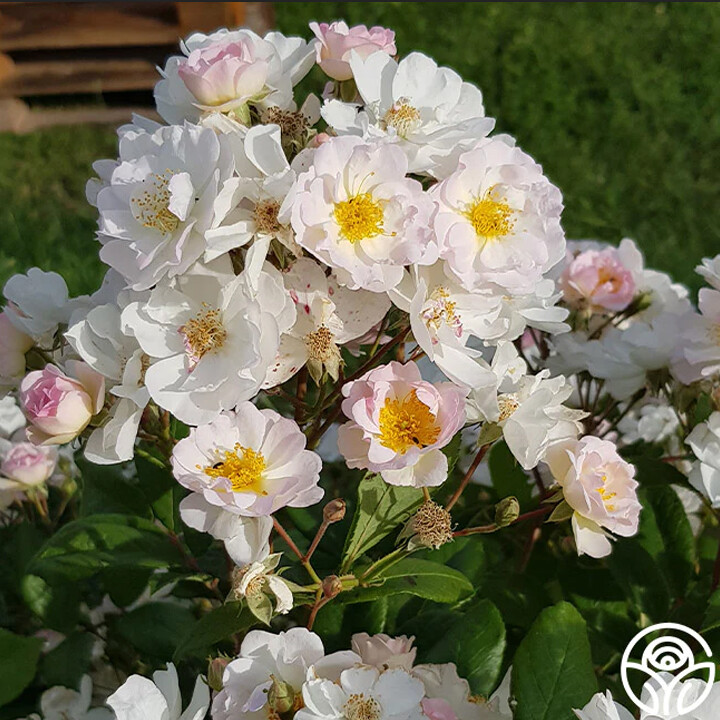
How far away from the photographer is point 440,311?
0.68 metres

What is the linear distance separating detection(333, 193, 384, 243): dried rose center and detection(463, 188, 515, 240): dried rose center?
0.22 ft

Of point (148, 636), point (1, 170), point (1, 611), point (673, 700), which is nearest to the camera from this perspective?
point (673, 700)

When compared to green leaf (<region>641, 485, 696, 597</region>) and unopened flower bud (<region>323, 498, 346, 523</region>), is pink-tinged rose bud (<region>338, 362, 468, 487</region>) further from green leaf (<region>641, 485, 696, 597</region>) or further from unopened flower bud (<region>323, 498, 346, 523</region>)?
green leaf (<region>641, 485, 696, 597</region>)

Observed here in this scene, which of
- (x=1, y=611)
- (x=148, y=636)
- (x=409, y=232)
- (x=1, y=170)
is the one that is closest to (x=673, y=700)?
(x=409, y=232)

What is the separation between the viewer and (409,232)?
65 cm

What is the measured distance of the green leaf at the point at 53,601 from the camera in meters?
0.93

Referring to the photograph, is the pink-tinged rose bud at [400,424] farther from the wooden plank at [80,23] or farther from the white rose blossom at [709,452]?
the wooden plank at [80,23]

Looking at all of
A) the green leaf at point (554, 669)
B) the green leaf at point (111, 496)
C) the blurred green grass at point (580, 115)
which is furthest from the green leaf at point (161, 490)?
the blurred green grass at point (580, 115)

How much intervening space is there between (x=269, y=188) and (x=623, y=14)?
109 inches

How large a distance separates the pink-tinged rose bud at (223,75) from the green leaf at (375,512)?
29 cm

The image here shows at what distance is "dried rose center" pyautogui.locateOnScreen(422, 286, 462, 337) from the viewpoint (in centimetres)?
67

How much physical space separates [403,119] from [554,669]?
1.32ft

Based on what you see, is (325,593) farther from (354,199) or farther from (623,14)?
(623,14)

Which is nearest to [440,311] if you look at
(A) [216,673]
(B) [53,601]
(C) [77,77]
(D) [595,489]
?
(D) [595,489]
